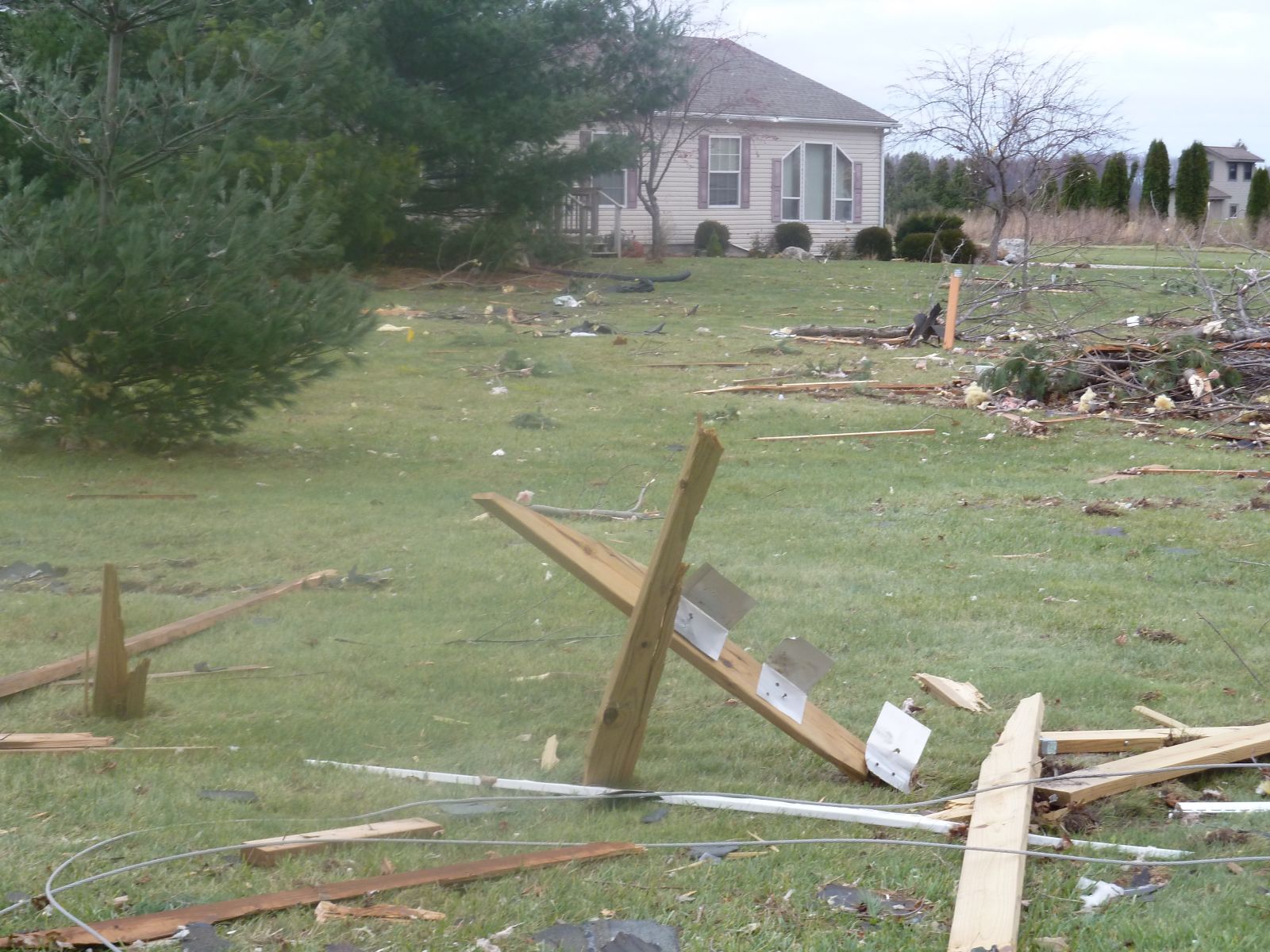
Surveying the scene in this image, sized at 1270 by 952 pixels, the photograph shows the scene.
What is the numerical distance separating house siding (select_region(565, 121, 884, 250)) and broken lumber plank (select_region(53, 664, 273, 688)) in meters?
24.6

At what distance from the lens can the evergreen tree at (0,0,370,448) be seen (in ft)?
25.0

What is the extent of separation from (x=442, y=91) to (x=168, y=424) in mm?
12422

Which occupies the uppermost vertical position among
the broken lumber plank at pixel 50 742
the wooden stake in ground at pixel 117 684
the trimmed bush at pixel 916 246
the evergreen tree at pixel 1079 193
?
the evergreen tree at pixel 1079 193

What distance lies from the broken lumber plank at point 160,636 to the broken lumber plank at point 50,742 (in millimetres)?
380

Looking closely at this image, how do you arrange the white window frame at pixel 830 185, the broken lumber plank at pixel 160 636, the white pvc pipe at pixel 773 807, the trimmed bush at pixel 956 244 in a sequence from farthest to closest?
the white window frame at pixel 830 185, the trimmed bush at pixel 956 244, the broken lumber plank at pixel 160 636, the white pvc pipe at pixel 773 807

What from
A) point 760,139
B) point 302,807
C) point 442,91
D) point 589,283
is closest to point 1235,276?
point 589,283

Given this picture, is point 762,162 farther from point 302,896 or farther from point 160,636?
point 302,896

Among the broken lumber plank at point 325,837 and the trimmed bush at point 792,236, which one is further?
the trimmed bush at point 792,236

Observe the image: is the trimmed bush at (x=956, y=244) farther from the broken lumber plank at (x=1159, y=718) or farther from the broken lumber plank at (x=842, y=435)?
the broken lumber plank at (x=1159, y=718)

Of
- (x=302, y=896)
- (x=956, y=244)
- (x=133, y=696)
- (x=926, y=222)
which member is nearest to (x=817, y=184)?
(x=926, y=222)

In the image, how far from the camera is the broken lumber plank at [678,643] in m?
3.43

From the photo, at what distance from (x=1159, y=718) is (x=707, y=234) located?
1033 inches

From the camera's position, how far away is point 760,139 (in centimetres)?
3047

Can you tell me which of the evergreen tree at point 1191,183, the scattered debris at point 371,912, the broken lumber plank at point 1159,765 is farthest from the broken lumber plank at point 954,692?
the evergreen tree at point 1191,183
